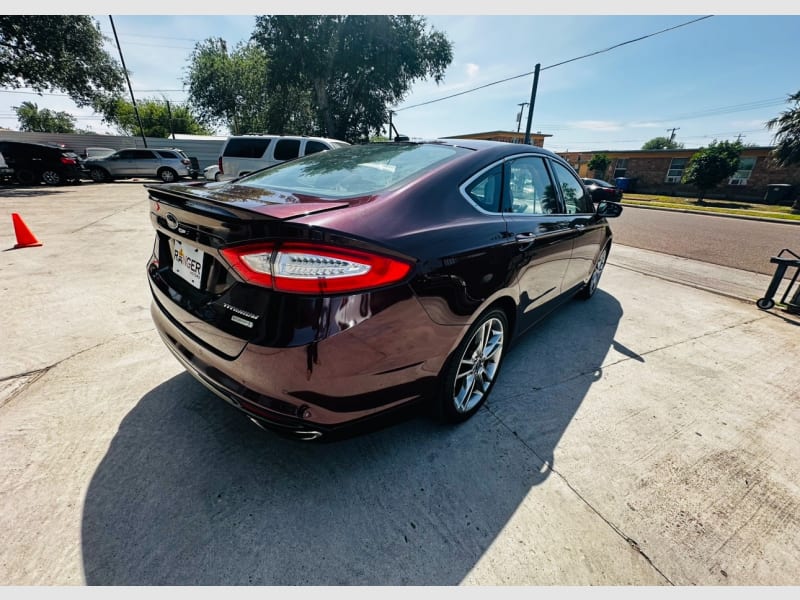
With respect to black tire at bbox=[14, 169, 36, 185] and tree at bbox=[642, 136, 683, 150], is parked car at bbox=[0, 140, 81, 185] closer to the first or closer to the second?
black tire at bbox=[14, 169, 36, 185]

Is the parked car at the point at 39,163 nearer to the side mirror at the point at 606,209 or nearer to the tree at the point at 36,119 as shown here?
the side mirror at the point at 606,209

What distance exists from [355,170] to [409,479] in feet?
5.74

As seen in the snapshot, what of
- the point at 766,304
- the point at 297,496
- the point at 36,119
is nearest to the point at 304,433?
the point at 297,496

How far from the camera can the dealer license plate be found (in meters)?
1.60

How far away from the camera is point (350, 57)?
848 inches

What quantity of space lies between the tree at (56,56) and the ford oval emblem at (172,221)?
66.3 ft

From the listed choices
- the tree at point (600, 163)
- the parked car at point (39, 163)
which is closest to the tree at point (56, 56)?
the parked car at point (39, 163)

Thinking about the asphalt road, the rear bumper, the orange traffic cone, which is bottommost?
the asphalt road

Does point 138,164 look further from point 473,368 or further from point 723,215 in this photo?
point 723,215

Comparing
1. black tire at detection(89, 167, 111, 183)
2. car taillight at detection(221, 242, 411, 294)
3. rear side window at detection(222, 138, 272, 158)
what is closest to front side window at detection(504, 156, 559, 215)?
car taillight at detection(221, 242, 411, 294)

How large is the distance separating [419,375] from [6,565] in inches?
67.5

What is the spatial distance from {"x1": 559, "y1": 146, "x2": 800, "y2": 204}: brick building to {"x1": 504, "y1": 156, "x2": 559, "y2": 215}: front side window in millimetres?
32804

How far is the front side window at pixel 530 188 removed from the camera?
230 cm

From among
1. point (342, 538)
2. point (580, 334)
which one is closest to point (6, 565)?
point (342, 538)
